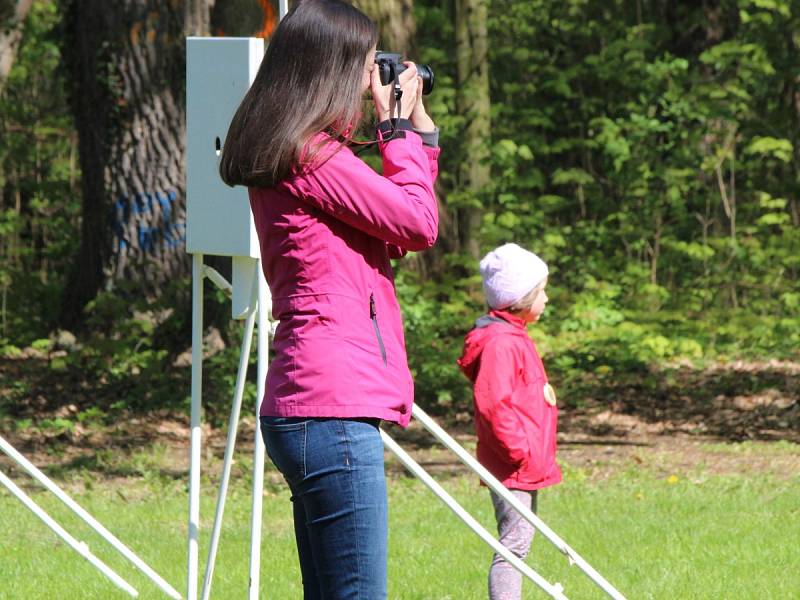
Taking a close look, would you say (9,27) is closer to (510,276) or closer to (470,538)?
(470,538)

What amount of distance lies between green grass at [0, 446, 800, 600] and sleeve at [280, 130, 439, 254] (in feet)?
8.63

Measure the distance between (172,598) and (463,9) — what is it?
8.98m

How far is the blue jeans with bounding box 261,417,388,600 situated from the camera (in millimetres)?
2662

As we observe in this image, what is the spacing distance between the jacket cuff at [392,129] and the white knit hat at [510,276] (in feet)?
4.91

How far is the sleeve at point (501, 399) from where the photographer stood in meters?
4.17


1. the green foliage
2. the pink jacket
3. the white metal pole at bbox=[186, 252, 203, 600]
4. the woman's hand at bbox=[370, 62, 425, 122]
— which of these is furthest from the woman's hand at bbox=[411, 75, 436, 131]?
the green foliage

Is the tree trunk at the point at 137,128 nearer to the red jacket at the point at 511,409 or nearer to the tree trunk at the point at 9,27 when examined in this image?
the tree trunk at the point at 9,27

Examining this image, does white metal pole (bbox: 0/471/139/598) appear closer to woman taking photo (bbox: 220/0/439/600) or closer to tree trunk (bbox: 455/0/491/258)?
woman taking photo (bbox: 220/0/439/600)

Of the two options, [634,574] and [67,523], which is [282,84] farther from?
[67,523]

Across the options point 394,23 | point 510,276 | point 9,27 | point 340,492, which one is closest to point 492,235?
point 394,23

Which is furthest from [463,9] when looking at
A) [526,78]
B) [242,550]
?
[242,550]

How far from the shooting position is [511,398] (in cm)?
419

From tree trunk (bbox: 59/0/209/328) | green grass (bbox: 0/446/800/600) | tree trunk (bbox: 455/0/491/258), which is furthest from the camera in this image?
tree trunk (bbox: 455/0/491/258)

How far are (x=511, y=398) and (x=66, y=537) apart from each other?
1.72 meters
